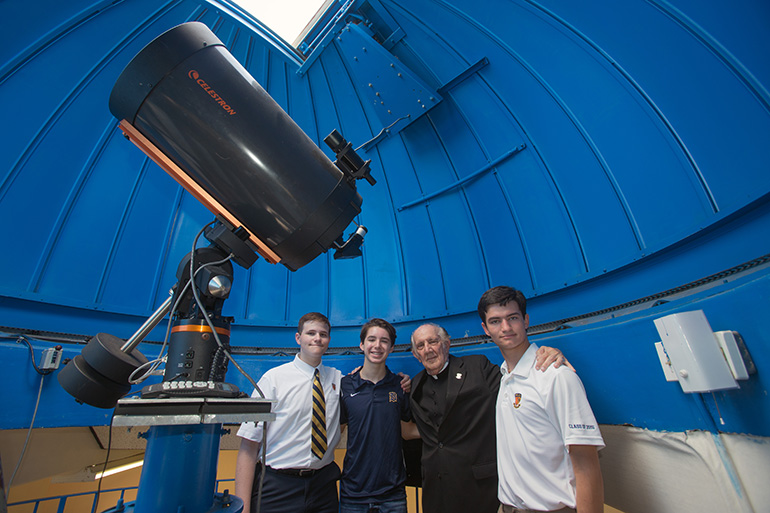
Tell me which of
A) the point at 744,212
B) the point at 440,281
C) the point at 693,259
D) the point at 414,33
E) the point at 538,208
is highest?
the point at 414,33

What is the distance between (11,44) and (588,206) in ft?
16.1

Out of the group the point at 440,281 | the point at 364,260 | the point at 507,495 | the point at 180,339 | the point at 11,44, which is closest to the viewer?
the point at 180,339

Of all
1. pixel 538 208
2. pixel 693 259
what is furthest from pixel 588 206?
pixel 693 259

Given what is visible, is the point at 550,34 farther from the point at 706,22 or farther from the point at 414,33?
the point at 414,33

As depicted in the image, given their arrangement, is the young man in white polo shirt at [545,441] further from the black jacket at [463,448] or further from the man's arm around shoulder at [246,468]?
the man's arm around shoulder at [246,468]

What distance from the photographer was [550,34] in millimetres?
2668

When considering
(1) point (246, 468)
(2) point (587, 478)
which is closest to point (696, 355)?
(2) point (587, 478)

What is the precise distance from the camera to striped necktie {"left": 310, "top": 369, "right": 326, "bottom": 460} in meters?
2.19

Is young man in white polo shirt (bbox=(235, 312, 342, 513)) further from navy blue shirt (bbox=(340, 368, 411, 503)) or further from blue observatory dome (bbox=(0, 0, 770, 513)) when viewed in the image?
blue observatory dome (bbox=(0, 0, 770, 513))

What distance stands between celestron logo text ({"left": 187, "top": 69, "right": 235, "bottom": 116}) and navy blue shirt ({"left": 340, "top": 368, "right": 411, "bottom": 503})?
6.76ft

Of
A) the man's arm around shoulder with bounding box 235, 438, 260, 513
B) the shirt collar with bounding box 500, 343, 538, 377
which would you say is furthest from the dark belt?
the shirt collar with bounding box 500, 343, 538, 377

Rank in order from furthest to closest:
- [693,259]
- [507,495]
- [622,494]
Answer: [693,259] → [622,494] → [507,495]

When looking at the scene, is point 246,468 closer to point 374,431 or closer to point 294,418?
point 294,418

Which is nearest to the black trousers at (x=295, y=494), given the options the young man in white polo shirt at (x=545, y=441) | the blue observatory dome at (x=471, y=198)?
the young man in white polo shirt at (x=545, y=441)
